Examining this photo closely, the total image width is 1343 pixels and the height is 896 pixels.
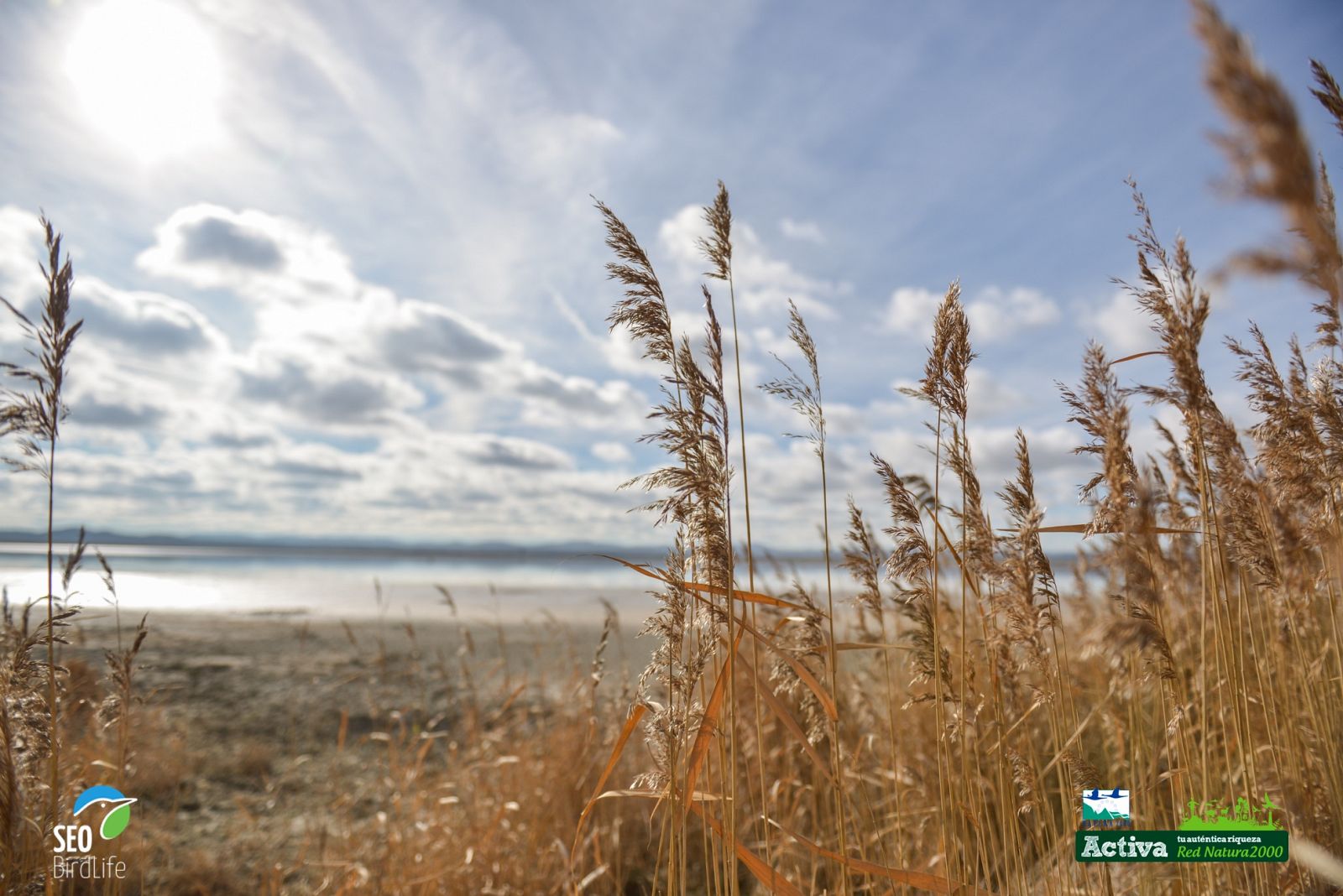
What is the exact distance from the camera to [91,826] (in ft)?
→ 9.89

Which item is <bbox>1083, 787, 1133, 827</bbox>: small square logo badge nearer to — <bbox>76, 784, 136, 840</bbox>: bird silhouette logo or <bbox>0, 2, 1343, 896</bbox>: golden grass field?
<bbox>0, 2, 1343, 896</bbox>: golden grass field

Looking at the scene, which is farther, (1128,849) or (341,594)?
(341,594)

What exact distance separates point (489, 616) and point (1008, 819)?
781 inches

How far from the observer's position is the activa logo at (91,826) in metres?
2.54

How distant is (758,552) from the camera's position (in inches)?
247

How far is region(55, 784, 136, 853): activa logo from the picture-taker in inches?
100

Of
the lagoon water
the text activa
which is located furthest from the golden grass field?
the lagoon water

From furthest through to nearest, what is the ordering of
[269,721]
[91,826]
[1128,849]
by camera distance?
[269,721] < [91,826] < [1128,849]

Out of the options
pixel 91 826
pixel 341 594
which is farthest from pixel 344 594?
pixel 91 826

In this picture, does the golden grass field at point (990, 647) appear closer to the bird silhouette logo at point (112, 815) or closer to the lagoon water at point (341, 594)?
the bird silhouette logo at point (112, 815)

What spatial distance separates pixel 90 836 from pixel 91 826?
134 mm

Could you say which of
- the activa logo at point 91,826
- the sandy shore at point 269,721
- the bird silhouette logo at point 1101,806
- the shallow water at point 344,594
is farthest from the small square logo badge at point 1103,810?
the shallow water at point 344,594

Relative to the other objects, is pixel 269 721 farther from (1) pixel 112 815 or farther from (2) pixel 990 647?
(2) pixel 990 647

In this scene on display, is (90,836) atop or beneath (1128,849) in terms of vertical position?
beneath
